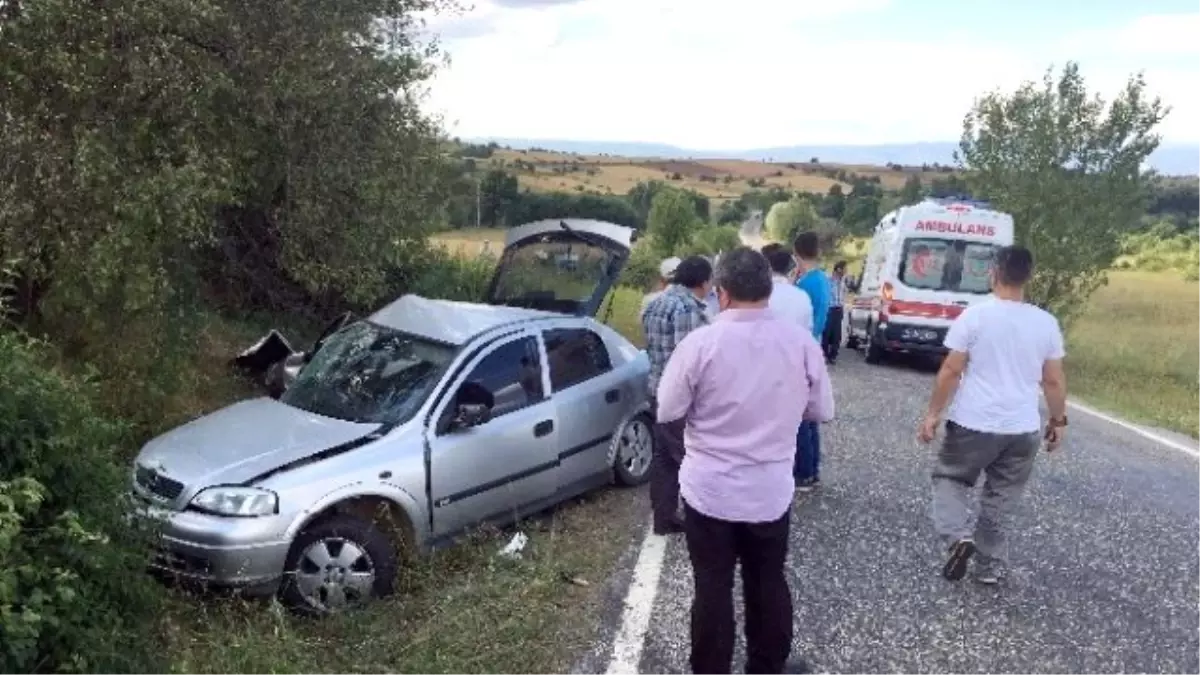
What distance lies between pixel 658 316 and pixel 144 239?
12.0 feet

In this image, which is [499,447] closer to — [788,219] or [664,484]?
[664,484]

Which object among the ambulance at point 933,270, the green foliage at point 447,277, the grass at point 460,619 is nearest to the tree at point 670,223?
the green foliage at point 447,277

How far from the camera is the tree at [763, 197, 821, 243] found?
2454 inches

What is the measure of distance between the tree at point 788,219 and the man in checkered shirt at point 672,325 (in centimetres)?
5437

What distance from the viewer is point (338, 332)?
7.93m

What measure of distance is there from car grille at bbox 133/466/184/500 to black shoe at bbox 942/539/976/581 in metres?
4.26

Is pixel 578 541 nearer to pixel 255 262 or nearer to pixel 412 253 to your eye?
pixel 412 253

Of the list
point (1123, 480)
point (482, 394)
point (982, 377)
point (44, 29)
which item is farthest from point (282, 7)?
point (1123, 480)

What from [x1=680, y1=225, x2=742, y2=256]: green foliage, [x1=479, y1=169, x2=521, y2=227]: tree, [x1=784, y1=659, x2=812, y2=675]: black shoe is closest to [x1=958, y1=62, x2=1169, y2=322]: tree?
[x1=479, y1=169, x2=521, y2=227]: tree

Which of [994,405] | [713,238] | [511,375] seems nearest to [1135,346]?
[994,405]

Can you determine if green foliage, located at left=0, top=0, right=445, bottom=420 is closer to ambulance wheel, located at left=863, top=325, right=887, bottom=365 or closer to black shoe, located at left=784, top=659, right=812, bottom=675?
black shoe, located at left=784, top=659, right=812, bottom=675

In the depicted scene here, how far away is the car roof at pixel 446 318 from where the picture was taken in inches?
290

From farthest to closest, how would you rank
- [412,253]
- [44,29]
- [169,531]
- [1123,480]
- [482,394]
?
[412,253], [1123,480], [44,29], [482,394], [169,531]

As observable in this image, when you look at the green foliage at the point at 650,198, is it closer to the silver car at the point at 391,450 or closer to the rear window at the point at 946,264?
the rear window at the point at 946,264
